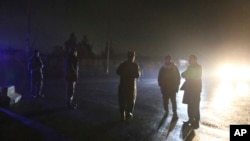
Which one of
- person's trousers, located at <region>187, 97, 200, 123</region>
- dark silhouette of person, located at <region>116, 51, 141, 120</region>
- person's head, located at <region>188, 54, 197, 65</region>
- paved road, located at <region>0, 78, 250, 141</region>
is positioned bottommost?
paved road, located at <region>0, 78, 250, 141</region>

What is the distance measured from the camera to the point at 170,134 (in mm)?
9125

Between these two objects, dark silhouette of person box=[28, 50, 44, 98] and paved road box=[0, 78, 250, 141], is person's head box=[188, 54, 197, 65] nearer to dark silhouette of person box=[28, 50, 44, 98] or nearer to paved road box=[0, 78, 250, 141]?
paved road box=[0, 78, 250, 141]

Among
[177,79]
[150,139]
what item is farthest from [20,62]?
[150,139]

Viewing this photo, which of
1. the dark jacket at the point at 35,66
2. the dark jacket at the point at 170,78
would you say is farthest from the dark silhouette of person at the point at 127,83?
the dark jacket at the point at 35,66

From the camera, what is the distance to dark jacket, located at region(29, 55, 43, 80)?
15.7 meters

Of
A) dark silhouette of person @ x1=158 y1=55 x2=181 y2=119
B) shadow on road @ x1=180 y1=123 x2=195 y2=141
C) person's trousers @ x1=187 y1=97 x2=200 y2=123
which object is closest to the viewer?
shadow on road @ x1=180 y1=123 x2=195 y2=141

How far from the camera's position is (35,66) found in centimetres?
1573

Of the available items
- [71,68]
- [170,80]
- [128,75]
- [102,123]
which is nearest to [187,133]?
[102,123]

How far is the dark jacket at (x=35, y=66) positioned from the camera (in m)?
15.7

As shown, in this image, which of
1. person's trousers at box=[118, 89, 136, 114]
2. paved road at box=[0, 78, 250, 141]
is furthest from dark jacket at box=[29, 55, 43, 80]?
person's trousers at box=[118, 89, 136, 114]

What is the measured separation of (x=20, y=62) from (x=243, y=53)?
1250 inches

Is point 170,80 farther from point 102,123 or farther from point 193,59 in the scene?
point 102,123

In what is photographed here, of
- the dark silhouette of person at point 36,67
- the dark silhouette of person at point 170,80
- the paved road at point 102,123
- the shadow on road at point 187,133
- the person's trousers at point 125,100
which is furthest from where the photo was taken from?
the dark silhouette of person at point 36,67

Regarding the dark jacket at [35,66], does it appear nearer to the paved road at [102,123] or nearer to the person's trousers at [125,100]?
the paved road at [102,123]
